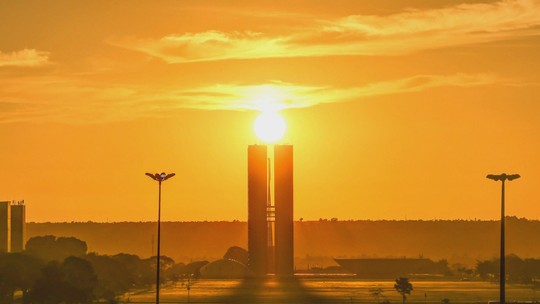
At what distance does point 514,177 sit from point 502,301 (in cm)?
1380

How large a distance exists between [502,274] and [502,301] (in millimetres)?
2599

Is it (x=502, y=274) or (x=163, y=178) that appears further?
(x=163, y=178)

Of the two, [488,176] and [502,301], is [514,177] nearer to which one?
[488,176]

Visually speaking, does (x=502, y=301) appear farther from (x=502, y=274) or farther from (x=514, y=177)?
(x=514, y=177)

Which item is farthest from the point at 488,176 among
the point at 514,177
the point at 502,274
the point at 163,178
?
the point at 163,178

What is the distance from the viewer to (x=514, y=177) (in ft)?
497

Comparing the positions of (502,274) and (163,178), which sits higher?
(163,178)

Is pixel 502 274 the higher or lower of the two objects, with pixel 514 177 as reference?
lower

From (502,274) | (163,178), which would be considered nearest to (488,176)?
(502,274)

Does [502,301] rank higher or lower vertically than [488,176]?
lower

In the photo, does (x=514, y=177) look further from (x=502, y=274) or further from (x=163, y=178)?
(x=163, y=178)

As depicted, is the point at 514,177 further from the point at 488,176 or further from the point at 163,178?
the point at 163,178

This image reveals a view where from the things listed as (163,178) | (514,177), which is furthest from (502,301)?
(163,178)

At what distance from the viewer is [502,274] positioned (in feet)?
474
